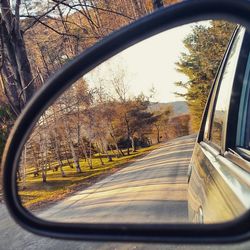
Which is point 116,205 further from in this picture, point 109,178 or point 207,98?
point 207,98

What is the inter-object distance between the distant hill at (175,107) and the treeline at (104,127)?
1cm

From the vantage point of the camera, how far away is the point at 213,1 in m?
0.98

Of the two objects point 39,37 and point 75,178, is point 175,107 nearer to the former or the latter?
point 75,178

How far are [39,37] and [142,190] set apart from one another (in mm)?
15994

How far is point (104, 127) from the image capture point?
64.1 inches

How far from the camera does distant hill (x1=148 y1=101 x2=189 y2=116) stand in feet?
4.50

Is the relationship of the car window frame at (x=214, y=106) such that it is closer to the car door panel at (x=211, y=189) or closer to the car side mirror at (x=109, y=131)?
the car door panel at (x=211, y=189)

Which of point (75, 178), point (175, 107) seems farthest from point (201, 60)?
point (75, 178)

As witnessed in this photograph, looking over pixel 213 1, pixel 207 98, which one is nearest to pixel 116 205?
pixel 207 98

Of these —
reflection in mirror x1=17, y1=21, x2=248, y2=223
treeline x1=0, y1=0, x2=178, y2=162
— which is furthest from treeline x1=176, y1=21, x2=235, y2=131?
treeline x1=0, y1=0, x2=178, y2=162

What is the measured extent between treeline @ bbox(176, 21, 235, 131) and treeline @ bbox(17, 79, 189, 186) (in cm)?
9

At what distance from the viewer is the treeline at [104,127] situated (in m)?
1.40

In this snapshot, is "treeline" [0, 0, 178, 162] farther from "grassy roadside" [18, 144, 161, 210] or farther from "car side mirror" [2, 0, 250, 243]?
"car side mirror" [2, 0, 250, 243]

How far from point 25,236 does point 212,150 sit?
552 cm
